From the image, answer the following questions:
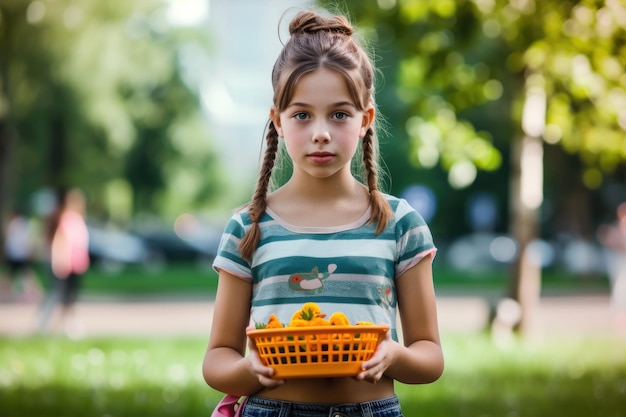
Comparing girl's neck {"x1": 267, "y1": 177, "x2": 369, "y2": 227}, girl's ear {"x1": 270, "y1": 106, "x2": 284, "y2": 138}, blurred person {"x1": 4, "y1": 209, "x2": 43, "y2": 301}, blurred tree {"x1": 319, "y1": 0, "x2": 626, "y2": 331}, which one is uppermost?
blurred person {"x1": 4, "y1": 209, "x2": 43, "y2": 301}

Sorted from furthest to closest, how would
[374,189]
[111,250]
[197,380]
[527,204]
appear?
[111,250] < [527,204] < [197,380] < [374,189]

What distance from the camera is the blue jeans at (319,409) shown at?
2.84 m

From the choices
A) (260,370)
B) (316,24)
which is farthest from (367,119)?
(260,370)

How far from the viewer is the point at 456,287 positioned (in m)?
30.8

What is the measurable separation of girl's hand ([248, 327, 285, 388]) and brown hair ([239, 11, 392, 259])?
0.33 meters

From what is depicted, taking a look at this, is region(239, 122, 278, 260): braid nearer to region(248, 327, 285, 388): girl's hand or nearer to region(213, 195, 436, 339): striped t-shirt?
region(213, 195, 436, 339): striped t-shirt

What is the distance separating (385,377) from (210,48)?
38.8 meters

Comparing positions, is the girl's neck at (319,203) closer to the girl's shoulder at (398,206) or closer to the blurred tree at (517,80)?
the girl's shoulder at (398,206)

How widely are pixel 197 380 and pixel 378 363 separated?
7.10 metres

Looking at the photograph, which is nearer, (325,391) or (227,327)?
(325,391)

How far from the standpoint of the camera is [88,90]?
27.6m

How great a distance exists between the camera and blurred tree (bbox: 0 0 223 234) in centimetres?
2591

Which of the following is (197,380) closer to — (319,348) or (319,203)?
(319,203)

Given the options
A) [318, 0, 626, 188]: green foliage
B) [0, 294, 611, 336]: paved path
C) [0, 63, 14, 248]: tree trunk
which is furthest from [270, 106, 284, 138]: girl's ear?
[0, 63, 14, 248]: tree trunk
